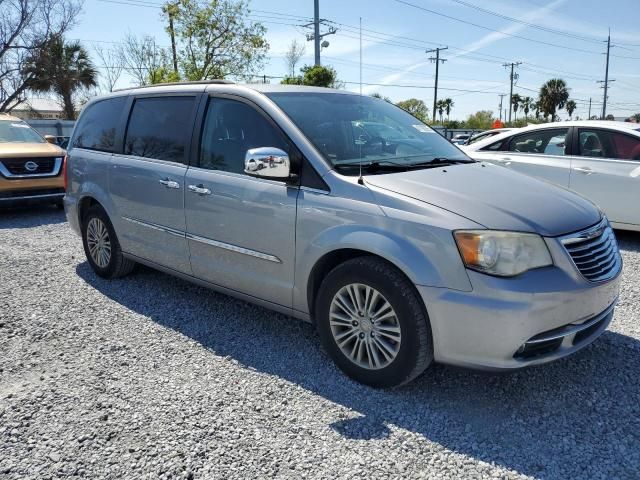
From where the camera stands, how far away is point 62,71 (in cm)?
2972

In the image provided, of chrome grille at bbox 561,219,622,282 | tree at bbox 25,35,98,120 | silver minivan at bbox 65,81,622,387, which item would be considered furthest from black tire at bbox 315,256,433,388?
tree at bbox 25,35,98,120

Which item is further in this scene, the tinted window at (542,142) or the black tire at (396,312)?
the tinted window at (542,142)

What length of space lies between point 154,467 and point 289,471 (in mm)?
626

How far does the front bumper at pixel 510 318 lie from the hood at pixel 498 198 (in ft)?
0.93

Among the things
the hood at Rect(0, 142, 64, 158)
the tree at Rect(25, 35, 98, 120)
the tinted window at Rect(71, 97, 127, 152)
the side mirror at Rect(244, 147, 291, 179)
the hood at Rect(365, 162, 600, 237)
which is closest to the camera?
the hood at Rect(365, 162, 600, 237)

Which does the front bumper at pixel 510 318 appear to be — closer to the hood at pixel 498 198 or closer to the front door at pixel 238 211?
the hood at pixel 498 198

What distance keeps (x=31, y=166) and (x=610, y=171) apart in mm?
8989

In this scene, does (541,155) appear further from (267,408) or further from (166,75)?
(166,75)

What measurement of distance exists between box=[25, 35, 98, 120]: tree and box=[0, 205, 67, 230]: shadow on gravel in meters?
22.2

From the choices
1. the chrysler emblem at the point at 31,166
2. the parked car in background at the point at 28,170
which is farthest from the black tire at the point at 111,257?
the chrysler emblem at the point at 31,166

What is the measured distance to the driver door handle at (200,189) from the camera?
374 centimetres

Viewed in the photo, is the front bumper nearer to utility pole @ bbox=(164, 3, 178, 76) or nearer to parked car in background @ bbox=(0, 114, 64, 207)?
parked car in background @ bbox=(0, 114, 64, 207)

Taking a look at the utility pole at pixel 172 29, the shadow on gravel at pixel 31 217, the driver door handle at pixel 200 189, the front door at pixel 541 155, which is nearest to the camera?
the driver door handle at pixel 200 189

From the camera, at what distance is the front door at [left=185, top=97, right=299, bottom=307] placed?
334 cm
